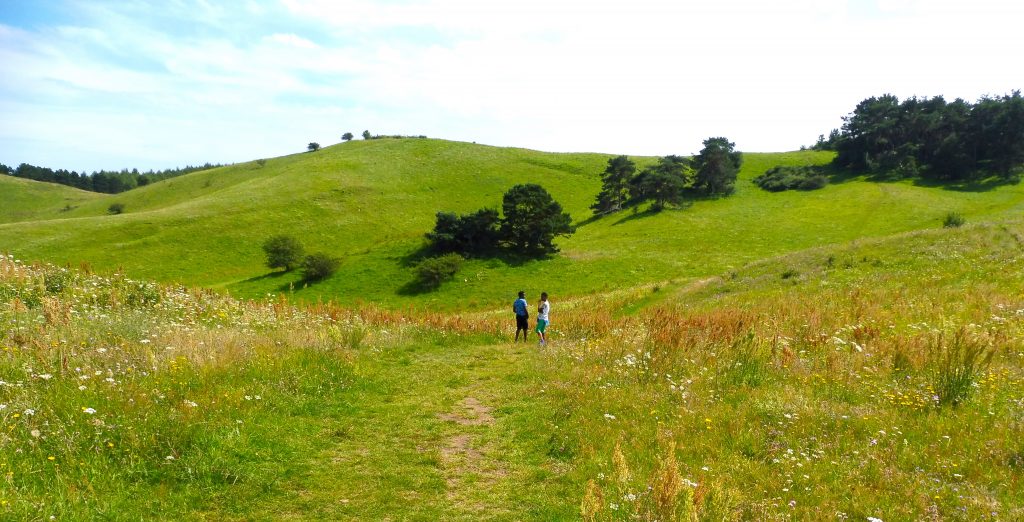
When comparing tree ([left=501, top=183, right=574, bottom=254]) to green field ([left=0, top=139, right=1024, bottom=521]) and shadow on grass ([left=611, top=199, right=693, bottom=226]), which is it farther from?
green field ([left=0, top=139, right=1024, bottom=521])

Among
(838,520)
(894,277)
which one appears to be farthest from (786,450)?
(894,277)

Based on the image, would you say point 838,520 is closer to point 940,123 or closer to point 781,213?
point 781,213

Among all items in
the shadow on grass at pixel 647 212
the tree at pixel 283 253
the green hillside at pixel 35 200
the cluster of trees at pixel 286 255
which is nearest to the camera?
the cluster of trees at pixel 286 255

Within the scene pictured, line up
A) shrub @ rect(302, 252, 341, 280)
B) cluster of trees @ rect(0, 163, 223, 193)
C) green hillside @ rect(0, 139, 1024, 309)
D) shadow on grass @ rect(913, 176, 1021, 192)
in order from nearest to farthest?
green hillside @ rect(0, 139, 1024, 309), shrub @ rect(302, 252, 341, 280), shadow on grass @ rect(913, 176, 1021, 192), cluster of trees @ rect(0, 163, 223, 193)

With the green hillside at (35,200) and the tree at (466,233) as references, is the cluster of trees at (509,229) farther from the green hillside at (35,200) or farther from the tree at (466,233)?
the green hillside at (35,200)

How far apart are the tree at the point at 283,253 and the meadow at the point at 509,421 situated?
41.4m

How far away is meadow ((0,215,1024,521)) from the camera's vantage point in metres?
5.30

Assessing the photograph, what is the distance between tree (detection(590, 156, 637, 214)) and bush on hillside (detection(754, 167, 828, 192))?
806 inches

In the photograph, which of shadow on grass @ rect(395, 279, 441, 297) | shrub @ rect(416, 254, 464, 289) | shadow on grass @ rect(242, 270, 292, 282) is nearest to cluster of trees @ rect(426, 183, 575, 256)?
shrub @ rect(416, 254, 464, 289)

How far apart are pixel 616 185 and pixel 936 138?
47836 millimetres

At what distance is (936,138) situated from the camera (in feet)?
252

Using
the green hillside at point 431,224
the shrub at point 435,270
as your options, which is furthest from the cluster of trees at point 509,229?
the shrub at point 435,270

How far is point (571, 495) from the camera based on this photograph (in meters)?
5.86

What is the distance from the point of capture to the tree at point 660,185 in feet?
224
